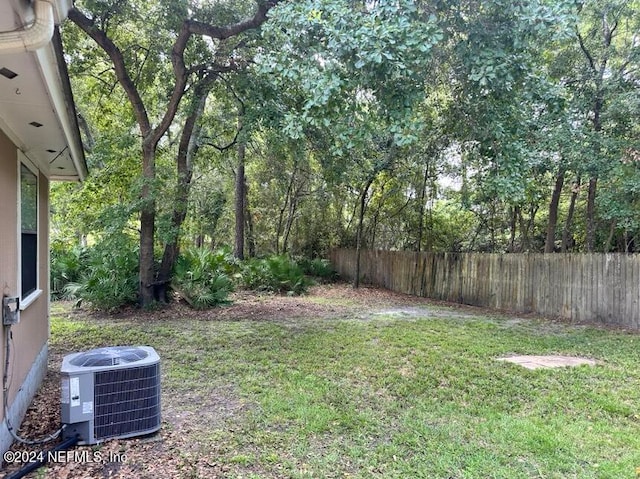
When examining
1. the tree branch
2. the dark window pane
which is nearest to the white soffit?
the dark window pane

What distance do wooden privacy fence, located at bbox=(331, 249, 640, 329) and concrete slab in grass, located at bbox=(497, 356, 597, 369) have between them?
9.57 ft

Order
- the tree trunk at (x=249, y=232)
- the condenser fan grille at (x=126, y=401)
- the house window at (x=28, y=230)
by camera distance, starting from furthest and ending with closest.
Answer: the tree trunk at (x=249, y=232)
the house window at (x=28, y=230)
the condenser fan grille at (x=126, y=401)

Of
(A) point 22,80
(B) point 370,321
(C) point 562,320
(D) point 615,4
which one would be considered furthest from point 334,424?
(D) point 615,4

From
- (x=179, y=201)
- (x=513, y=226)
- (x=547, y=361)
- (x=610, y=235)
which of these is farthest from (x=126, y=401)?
(x=513, y=226)

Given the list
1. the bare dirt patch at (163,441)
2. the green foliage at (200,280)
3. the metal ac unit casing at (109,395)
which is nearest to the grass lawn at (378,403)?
the bare dirt patch at (163,441)

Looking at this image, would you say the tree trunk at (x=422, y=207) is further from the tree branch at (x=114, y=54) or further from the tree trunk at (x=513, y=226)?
the tree branch at (x=114, y=54)

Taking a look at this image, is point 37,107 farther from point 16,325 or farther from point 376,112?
point 376,112

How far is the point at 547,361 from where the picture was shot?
539 cm

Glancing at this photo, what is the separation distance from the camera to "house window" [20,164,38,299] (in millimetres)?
3926

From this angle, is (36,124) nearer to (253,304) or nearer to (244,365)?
(244,365)

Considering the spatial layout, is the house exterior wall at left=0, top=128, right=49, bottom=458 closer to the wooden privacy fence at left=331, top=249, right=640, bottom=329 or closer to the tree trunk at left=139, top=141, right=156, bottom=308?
the tree trunk at left=139, top=141, right=156, bottom=308

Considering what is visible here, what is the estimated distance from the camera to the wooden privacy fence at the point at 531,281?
303 inches

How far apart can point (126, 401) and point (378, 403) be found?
216 centimetres

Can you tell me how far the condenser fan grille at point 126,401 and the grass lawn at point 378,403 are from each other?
112 millimetres
